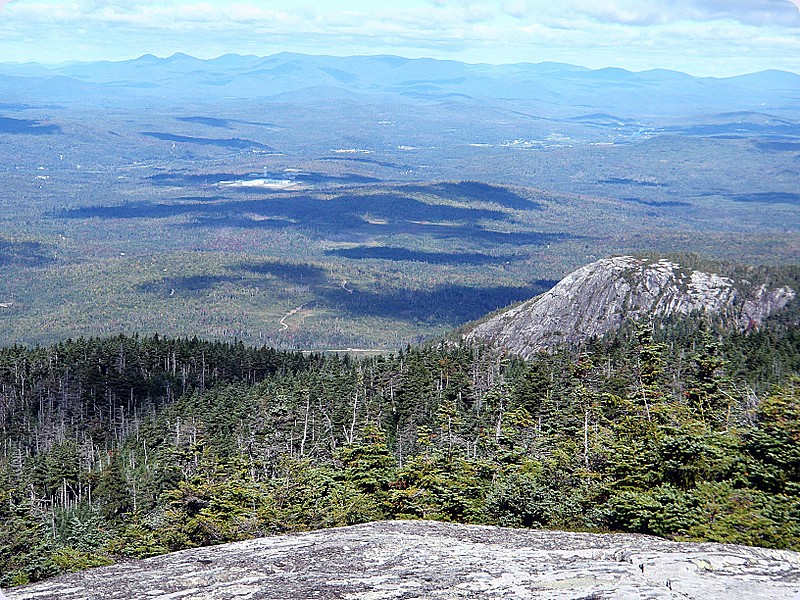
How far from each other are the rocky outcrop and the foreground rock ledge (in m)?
120

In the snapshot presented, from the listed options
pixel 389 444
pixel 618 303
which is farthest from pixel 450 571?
pixel 618 303

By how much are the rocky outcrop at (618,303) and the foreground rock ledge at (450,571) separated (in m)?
120

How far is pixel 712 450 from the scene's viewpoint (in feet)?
112

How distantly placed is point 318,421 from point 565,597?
63489 mm

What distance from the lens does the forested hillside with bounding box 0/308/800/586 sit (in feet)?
112

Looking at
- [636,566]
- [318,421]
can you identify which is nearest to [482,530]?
[636,566]

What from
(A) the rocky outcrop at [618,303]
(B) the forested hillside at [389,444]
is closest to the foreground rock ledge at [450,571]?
(B) the forested hillside at [389,444]

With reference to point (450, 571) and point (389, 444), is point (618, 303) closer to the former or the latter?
point (389, 444)

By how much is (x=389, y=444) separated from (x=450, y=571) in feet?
178

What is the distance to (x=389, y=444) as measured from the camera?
7525 cm

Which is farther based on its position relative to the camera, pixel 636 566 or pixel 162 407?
pixel 162 407

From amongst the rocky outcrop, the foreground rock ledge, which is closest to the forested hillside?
the foreground rock ledge

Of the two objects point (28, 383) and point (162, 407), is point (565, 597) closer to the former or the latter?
point (162, 407)

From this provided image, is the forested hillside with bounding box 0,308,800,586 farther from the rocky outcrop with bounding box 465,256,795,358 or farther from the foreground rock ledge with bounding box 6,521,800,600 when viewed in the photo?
the rocky outcrop with bounding box 465,256,795,358
